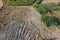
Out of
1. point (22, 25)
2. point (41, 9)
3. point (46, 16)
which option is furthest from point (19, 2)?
point (22, 25)

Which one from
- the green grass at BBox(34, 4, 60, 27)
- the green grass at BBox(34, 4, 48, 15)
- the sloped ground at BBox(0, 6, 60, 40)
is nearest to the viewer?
the sloped ground at BBox(0, 6, 60, 40)

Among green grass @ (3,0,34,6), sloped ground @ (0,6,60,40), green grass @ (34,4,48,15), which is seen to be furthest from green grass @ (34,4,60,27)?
green grass @ (3,0,34,6)

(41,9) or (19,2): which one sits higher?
(41,9)

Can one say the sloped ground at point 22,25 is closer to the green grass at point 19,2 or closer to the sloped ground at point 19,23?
the sloped ground at point 19,23

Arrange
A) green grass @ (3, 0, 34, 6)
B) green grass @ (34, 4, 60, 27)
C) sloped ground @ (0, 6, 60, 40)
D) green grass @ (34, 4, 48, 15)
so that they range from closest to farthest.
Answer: sloped ground @ (0, 6, 60, 40) < green grass @ (34, 4, 60, 27) < green grass @ (34, 4, 48, 15) < green grass @ (3, 0, 34, 6)

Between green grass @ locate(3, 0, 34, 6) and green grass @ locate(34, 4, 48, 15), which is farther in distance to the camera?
green grass @ locate(3, 0, 34, 6)

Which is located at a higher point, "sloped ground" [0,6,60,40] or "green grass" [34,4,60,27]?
"green grass" [34,4,60,27]

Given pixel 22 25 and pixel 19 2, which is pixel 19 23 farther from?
pixel 19 2

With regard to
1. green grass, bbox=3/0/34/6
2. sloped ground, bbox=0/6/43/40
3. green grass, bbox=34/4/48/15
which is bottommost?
sloped ground, bbox=0/6/43/40

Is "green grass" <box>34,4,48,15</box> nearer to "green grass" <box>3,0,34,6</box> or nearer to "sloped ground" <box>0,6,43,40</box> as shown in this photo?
"sloped ground" <box>0,6,43,40</box>

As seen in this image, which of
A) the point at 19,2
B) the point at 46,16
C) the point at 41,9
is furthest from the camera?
the point at 19,2

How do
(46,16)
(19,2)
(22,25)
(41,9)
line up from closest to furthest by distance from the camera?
1. (22,25)
2. (46,16)
3. (41,9)
4. (19,2)

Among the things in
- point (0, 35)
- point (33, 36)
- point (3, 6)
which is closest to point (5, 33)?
point (0, 35)
